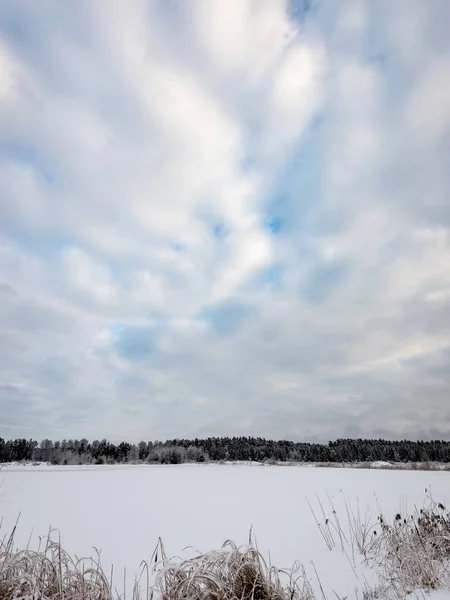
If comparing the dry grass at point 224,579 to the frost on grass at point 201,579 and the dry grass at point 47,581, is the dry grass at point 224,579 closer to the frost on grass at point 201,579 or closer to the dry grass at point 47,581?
the frost on grass at point 201,579

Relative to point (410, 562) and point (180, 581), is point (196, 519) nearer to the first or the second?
point (410, 562)

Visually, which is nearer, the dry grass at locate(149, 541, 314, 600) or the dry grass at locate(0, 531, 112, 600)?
the dry grass at locate(149, 541, 314, 600)

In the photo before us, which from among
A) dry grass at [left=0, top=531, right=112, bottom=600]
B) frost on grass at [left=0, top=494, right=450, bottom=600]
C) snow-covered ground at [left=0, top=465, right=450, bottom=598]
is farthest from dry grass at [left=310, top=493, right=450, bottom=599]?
dry grass at [left=0, top=531, right=112, bottom=600]

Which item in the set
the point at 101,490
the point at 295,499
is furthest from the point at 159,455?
the point at 295,499

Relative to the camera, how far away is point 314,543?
9.83 metres

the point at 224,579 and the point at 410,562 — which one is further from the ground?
the point at 224,579

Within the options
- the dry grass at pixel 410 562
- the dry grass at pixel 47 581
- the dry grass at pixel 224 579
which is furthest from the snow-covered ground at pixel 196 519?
the dry grass at pixel 47 581

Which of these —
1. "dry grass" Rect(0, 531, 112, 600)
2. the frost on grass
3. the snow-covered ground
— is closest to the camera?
the frost on grass

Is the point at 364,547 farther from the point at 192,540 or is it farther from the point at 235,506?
the point at 235,506

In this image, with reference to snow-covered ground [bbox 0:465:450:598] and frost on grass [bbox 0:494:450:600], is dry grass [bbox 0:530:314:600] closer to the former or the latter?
frost on grass [bbox 0:494:450:600]

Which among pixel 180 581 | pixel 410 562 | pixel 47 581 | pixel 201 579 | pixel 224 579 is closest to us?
pixel 180 581

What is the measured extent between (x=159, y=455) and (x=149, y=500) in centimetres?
6379

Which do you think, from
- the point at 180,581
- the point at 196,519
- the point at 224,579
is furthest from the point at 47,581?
the point at 196,519

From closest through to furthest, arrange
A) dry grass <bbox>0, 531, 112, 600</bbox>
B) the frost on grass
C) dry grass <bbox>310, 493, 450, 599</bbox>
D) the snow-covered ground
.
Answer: the frost on grass
dry grass <bbox>0, 531, 112, 600</bbox>
dry grass <bbox>310, 493, 450, 599</bbox>
the snow-covered ground
